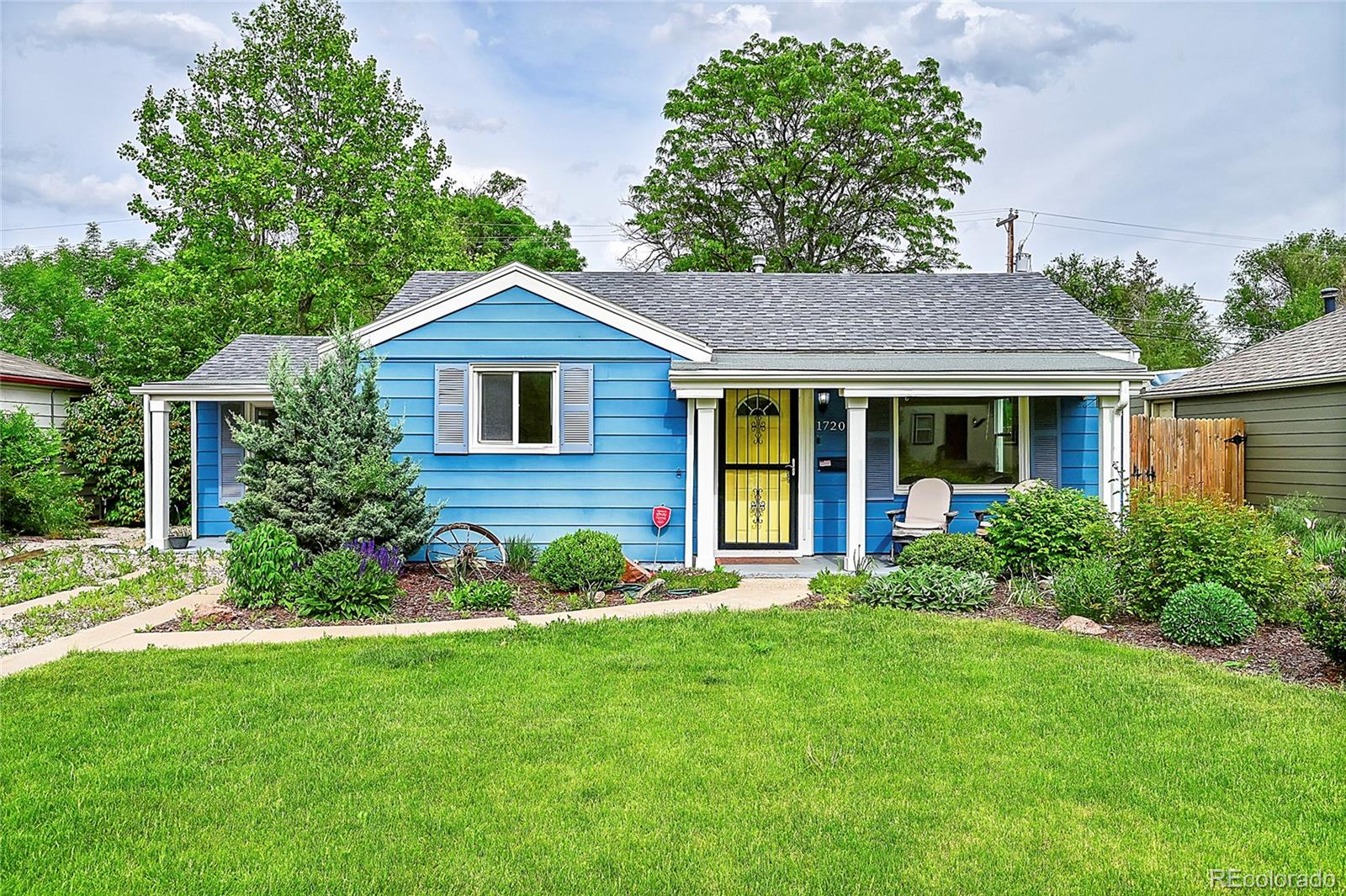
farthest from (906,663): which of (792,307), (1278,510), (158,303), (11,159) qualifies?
(158,303)

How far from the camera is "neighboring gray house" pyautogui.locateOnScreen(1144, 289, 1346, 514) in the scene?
441 inches

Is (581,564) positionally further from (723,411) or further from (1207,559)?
(1207,559)

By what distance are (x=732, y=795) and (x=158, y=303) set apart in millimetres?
17659

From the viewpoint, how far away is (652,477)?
9469 mm

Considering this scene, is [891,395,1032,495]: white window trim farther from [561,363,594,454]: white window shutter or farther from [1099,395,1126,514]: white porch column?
[561,363,594,454]: white window shutter

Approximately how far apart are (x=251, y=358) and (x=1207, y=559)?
12.7m

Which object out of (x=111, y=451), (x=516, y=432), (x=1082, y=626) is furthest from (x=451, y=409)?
(x=111, y=451)

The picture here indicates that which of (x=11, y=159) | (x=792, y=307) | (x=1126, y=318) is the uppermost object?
(x=1126, y=318)

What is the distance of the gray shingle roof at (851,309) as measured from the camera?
34.5 ft

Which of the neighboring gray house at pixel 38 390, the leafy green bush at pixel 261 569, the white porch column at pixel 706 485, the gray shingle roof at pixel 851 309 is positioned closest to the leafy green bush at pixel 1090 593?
the white porch column at pixel 706 485

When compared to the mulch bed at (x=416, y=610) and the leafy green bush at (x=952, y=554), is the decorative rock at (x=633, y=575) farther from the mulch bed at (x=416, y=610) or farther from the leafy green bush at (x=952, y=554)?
the leafy green bush at (x=952, y=554)

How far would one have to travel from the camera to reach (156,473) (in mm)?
11414

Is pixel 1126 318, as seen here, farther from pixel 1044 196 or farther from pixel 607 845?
pixel 607 845

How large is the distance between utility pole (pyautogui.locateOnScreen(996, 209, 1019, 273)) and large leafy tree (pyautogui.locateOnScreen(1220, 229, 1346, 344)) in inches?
420
